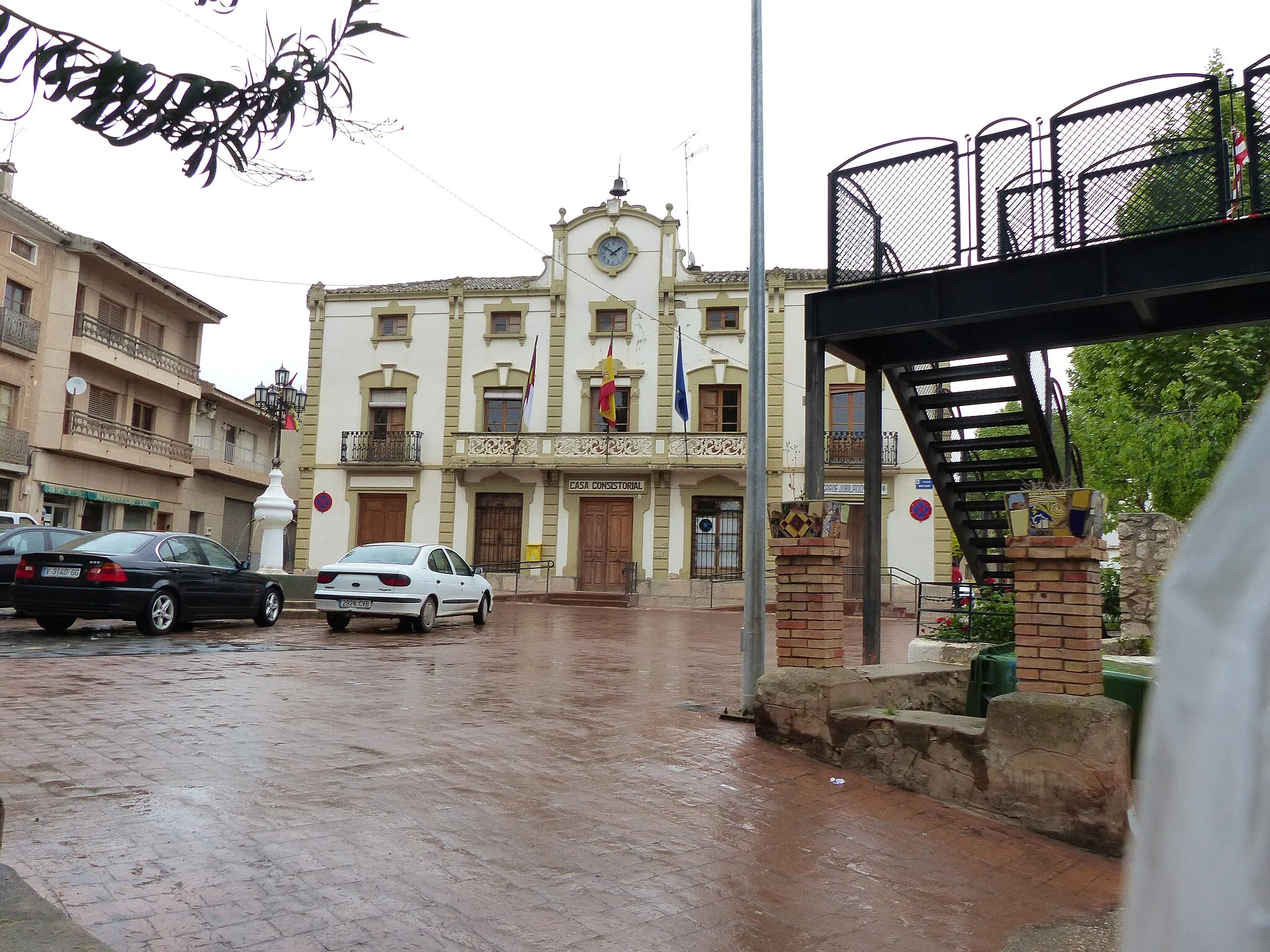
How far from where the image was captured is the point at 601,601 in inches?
1091

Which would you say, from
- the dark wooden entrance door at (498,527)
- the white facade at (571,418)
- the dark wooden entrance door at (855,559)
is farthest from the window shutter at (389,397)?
the dark wooden entrance door at (855,559)

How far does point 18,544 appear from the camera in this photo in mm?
13695

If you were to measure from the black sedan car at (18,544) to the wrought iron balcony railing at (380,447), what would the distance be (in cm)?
1734

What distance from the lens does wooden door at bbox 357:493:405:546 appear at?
105ft

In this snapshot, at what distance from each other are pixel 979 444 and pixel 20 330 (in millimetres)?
28407

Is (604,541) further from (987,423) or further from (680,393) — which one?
(987,423)

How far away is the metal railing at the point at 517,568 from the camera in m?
29.9

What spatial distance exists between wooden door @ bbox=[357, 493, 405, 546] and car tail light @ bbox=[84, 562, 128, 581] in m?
20.0

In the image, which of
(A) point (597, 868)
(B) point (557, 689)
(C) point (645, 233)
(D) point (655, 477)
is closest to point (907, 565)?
(D) point (655, 477)

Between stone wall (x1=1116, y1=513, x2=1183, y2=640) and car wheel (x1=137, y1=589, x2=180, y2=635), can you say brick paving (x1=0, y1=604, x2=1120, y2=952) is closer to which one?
car wheel (x1=137, y1=589, x2=180, y2=635)

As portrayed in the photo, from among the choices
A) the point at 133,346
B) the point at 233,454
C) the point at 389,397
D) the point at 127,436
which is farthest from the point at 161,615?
the point at 233,454

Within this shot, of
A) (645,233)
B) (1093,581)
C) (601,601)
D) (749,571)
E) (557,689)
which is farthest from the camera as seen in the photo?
(645,233)

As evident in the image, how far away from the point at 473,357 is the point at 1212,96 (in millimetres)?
27587

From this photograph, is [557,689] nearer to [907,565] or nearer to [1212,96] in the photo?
[1212,96]
